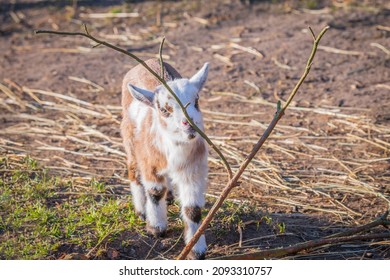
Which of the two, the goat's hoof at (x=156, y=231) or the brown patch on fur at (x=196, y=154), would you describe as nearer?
the brown patch on fur at (x=196, y=154)

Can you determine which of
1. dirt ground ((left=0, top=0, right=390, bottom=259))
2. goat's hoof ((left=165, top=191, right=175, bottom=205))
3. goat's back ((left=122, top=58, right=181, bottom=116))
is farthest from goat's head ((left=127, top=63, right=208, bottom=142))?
goat's hoof ((left=165, top=191, right=175, bottom=205))

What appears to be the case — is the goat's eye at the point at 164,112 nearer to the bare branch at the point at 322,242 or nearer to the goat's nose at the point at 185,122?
the goat's nose at the point at 185,122

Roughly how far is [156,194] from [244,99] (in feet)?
9.75

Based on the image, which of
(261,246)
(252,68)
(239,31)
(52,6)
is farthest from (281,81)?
(52,6)

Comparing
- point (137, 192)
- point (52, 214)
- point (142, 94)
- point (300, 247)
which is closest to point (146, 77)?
point (142, 94)

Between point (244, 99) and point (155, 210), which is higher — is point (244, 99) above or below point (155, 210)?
below

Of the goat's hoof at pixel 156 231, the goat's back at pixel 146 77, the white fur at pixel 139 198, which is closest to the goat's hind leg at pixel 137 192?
the white fur at pixel 139 198

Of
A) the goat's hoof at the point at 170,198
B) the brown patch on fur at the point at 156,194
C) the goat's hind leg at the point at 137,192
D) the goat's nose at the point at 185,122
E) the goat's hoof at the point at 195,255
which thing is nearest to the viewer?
the goat's nose at the point at 185,122

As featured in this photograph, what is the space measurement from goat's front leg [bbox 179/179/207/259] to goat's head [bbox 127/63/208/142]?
15.9 inches

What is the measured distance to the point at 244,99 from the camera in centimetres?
830

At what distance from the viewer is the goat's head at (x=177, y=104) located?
198 inches

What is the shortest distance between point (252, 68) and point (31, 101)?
2.54 m

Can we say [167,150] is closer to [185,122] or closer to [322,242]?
[185,122]

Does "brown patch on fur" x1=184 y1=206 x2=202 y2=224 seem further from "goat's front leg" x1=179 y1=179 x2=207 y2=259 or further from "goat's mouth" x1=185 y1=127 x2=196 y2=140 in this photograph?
"goat's mouth" x1=185 y1=127 x2=196 y2=140
